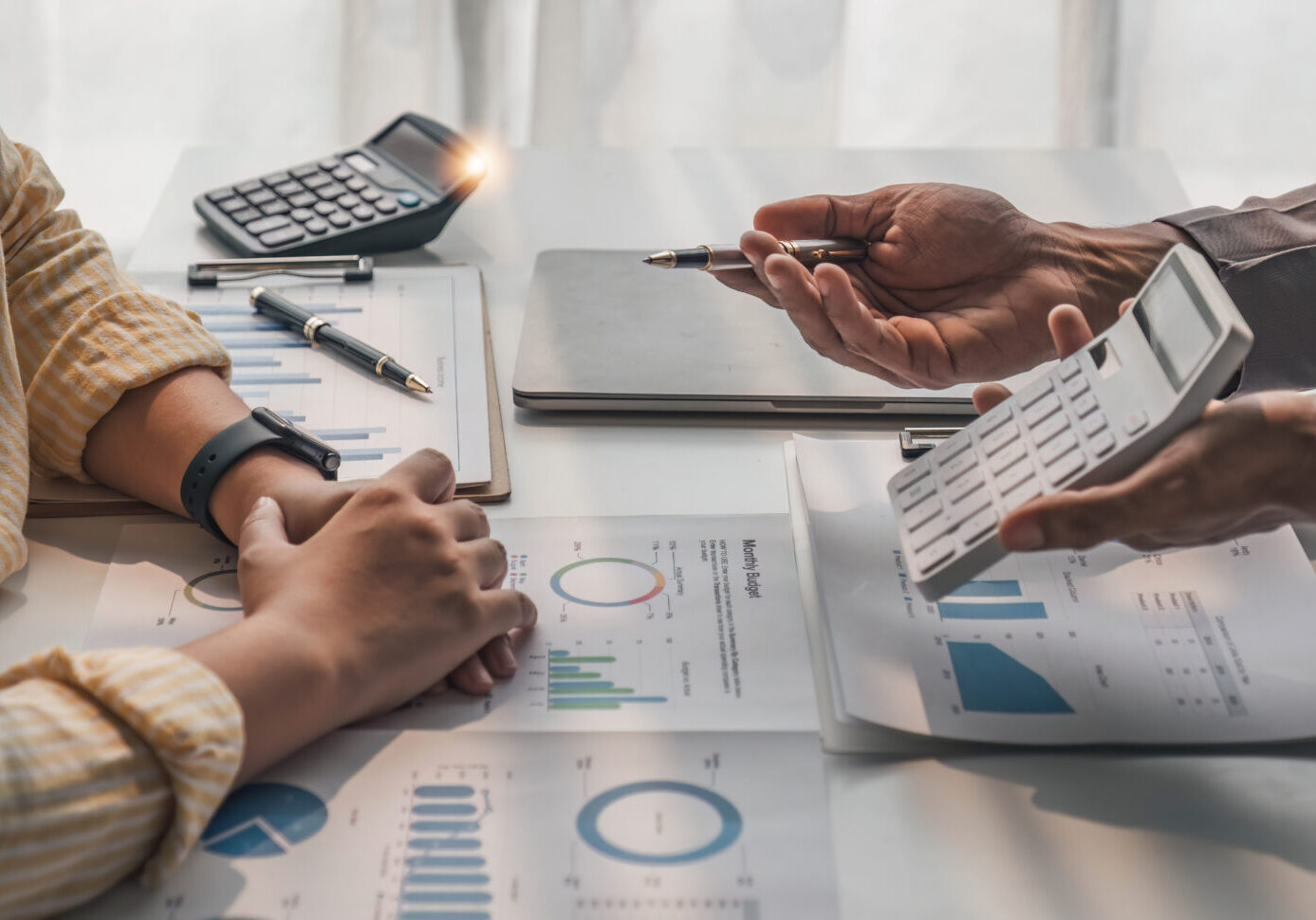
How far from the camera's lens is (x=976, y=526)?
0.54m

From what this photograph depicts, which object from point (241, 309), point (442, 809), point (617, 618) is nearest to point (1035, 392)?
point (617, 618)

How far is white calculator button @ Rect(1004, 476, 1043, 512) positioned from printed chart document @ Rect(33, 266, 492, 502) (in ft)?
0.97

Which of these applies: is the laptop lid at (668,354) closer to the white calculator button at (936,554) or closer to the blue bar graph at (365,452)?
the blue bar graph at (365,452)

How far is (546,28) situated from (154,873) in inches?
63.2

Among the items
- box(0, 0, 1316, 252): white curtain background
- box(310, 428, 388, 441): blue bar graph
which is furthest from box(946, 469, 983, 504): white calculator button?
box(0, 0, 1316, 252): white curtain background

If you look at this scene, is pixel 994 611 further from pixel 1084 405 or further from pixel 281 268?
pixel 281 268

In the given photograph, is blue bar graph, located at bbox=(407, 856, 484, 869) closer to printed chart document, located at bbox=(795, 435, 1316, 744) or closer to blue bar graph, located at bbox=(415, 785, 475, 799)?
blue bar graph, located at bbox=(415, 785, 475, 799)

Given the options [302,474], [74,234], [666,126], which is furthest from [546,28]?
[302,474]

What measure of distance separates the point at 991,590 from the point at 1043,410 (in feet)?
0.31

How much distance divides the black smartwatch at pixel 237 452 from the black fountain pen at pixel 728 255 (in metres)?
0.23

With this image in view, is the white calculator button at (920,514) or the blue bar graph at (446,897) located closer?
the blue bar graph at (446,897)

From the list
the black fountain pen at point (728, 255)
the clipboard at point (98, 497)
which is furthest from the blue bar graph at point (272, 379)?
the black fountain pen at point (728, 255)

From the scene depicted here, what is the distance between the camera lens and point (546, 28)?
1.85m

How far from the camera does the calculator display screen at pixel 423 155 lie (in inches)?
38.6
